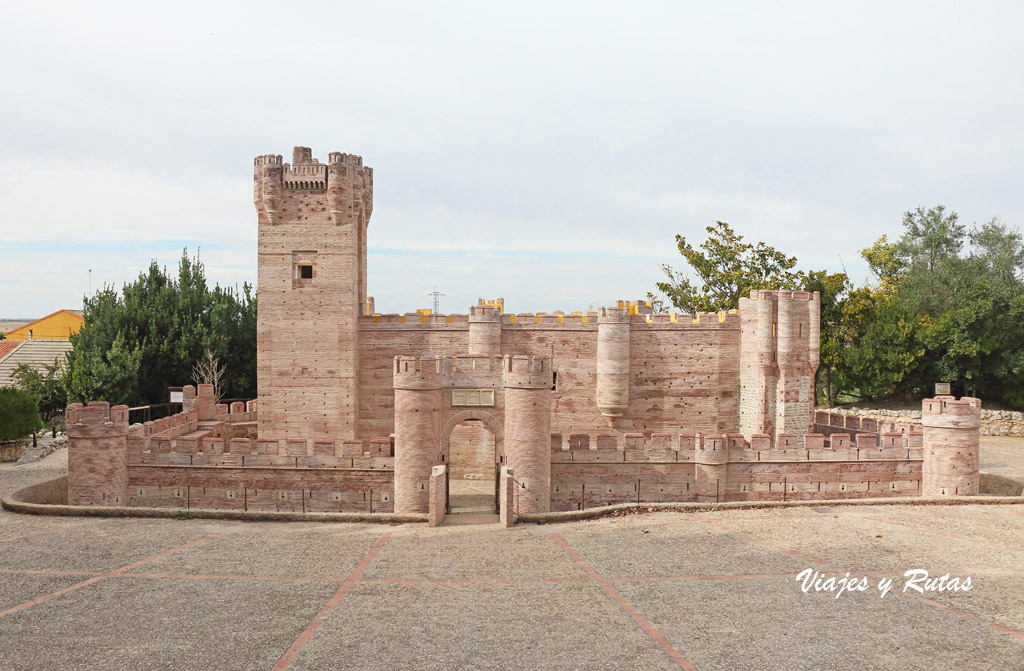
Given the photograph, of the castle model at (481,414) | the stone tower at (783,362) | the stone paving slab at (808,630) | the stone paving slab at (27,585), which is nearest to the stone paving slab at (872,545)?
the stone paving slab at (808,630)

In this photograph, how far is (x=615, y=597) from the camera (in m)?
12.9

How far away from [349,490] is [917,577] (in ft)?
53.0

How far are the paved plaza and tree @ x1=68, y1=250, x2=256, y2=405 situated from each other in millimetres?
17514

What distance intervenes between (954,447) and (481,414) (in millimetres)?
15799

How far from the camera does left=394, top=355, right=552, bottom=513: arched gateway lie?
20250 millimetres

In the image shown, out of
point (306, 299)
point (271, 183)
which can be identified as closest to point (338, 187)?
point (271, 183)

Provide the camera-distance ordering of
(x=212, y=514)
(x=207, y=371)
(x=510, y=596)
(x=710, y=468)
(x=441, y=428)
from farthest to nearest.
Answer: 1. (x=207, y=371)
2. (x=710, y=468)
3. (x=441, y=428)
4. (x=212, y=514)
5. (x=510, y=596)

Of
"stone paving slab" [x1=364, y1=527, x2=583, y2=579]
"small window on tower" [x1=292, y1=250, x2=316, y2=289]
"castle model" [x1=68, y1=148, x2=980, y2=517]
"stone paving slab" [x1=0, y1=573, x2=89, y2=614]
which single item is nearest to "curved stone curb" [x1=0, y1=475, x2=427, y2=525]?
"castle model" [x1=68, y1=148, x2=980, y2=517]

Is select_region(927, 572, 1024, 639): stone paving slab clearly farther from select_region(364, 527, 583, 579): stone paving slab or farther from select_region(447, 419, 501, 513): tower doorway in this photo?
select_region(447, 419, 501, 513): tower doorway

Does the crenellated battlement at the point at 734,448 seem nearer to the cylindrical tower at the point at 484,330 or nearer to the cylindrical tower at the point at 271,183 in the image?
the cylindrical tower at the point at 484,330

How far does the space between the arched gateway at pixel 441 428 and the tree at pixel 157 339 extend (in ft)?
70.0

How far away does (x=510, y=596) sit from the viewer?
13.0 m

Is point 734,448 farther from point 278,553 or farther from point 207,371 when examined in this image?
point 207,371

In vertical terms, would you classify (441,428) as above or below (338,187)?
below
